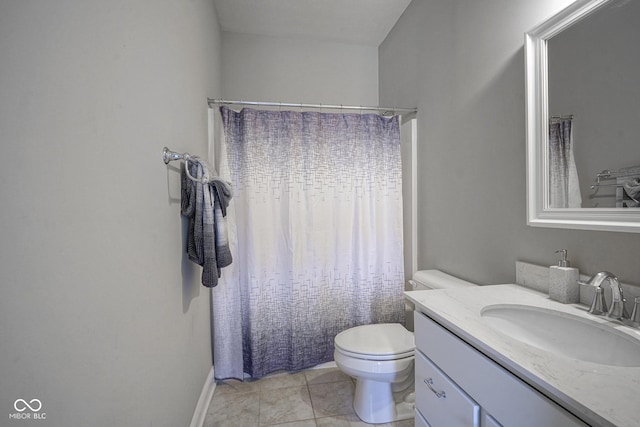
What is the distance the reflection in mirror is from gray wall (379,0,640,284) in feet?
0.42

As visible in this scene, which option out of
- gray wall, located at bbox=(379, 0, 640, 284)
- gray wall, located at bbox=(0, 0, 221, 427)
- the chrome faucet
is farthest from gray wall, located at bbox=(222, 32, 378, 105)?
the chrome faucet

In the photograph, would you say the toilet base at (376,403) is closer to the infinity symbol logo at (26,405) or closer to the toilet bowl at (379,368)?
the toilet bowl at (379,368)

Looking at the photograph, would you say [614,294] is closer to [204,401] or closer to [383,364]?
[383,364]

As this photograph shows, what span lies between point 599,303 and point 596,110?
0.61 m

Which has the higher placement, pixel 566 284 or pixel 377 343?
pixel 566 284

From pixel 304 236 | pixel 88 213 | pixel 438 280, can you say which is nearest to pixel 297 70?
pixel 304 236

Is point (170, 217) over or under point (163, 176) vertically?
under

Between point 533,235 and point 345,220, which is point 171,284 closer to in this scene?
point 345,220

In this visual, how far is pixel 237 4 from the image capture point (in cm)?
199

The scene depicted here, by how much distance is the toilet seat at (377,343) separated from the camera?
1.40 meters

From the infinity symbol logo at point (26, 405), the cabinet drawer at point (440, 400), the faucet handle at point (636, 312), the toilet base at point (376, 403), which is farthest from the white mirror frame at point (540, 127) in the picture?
the infinity symbol logo at point (26, 405)

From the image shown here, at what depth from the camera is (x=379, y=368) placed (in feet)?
4.51

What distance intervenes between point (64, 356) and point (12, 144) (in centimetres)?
42

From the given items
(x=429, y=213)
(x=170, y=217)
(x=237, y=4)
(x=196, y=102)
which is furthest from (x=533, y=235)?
(x=237, y=4)
